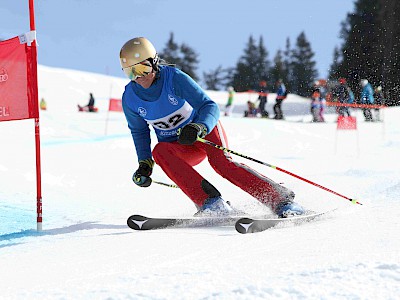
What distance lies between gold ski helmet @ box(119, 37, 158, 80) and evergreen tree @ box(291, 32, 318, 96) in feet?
185

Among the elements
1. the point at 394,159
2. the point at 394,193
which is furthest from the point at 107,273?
the point at 394,159

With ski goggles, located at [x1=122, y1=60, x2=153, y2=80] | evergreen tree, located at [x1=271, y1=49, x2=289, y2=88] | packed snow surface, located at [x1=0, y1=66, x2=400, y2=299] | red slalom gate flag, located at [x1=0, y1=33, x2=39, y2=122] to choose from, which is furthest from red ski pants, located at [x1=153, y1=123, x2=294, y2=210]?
evergreen tree, located at [x1=271, y1=49, x2=289, y2=88]

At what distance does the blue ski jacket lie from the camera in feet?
13.1

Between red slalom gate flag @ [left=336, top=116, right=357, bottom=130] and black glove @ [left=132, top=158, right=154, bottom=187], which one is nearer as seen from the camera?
black glove @ [left=132, top=158, right=154, bottom=187]

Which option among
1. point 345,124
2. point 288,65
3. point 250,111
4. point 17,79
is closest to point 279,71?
point 288,65

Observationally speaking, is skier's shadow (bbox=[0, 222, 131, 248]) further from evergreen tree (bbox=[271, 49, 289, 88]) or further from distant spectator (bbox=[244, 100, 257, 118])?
evergreen tree (bbox=[271, 49, 289, 88])

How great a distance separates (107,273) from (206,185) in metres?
1.63

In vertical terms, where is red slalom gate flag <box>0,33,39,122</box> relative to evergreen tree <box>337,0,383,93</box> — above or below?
below

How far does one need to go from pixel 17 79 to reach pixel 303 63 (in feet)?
203

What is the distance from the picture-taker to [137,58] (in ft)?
12.7

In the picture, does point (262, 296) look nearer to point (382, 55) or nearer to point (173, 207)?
point (173, 207)

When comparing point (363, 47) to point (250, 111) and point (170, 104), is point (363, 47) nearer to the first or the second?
point (250, 111)

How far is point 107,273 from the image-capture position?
2389 millimetres

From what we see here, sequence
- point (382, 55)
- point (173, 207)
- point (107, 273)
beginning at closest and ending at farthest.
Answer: point (107, 273) → point (173, 207) → point (382, 55)
